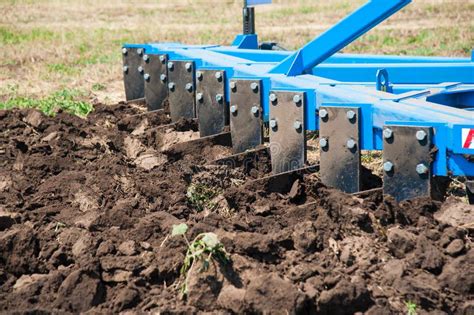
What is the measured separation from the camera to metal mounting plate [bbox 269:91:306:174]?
201 inches

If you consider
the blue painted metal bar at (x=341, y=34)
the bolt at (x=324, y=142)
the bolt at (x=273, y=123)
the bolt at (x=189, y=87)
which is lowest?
the bolt at (x=324, y=142)

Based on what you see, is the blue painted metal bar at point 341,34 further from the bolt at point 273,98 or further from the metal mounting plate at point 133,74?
the metal mounting plate at point 133,74

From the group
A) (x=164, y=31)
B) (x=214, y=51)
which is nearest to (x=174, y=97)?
(x=214, y=51)

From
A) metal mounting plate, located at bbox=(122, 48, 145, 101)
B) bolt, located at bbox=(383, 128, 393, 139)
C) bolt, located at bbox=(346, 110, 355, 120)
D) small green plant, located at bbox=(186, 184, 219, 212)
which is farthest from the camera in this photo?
metal mounting plate, located at bbox=(122, 48, 145, 101)

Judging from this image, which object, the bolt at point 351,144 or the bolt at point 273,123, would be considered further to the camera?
the bolt at point 273,123

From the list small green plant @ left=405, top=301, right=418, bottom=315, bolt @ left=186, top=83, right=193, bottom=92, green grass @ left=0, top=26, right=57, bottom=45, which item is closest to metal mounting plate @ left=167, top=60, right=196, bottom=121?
bolt @ left=186, top=83, right=193, bottom=92

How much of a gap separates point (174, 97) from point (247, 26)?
2.33 m

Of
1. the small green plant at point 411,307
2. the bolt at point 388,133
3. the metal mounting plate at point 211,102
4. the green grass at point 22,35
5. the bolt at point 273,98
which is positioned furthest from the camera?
the green grass at point 22,35

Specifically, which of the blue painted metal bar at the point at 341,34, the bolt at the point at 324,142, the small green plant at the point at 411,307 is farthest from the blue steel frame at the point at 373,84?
the small green plant at the point at 411,307

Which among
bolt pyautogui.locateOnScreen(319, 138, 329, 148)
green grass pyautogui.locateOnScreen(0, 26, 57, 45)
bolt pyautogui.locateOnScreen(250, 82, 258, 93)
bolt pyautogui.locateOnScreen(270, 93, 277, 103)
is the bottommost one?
bolt pyautogui.locateOnScreen(319, 138, 329, 148)

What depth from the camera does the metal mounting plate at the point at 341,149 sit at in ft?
15.1

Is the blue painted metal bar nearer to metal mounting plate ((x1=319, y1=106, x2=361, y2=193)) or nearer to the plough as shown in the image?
the plough

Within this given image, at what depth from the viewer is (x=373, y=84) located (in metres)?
5.57

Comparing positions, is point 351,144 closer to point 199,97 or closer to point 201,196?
point 201,196
